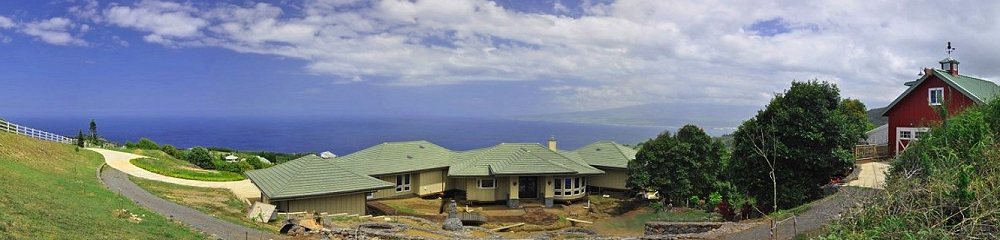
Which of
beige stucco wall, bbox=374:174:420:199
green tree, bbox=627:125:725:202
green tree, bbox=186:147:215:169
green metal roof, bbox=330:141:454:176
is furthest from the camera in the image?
green tree, bbox=186:147:215:169

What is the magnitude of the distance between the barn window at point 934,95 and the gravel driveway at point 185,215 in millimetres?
25526

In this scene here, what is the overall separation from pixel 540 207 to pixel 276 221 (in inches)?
540

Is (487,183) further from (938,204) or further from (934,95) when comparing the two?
(938,204)

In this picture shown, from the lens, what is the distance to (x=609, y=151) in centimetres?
3434

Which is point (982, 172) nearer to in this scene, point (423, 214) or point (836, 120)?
point (836, 120)

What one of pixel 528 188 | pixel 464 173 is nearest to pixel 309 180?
pixel 464 173

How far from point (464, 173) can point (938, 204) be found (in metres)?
22.4

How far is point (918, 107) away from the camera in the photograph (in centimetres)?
2314

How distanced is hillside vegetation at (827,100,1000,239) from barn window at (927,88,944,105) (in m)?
15.0

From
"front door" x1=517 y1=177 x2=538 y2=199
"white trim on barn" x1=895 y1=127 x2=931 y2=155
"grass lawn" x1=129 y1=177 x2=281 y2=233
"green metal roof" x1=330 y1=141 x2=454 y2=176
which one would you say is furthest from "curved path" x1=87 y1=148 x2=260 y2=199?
"white trim on barn" x1=895 y1=127 x2=931 y2=155

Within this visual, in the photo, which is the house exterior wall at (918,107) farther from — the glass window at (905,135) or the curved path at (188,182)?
the curved path at (188,182)

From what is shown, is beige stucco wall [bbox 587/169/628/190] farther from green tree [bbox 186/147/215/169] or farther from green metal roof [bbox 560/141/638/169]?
green tree [bbox 186/147/215/169]

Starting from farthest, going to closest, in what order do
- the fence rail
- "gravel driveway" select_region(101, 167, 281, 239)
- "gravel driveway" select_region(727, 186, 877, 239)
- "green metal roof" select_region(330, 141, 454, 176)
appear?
"green metal roof" select_region(330, 141, 454, 176)
the fence rail
"gravel driveway" select_region(101, 167, 281, 239)
"gravel driveway" select_region(727, 186, 877, 239)

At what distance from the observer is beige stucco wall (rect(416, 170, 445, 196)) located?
30625 mm
